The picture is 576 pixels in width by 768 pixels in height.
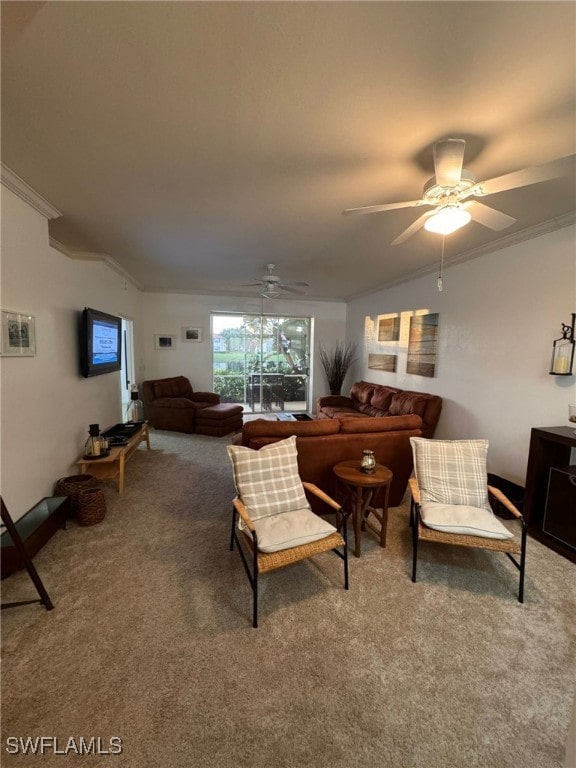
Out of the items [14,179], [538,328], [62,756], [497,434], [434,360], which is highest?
[14,179]

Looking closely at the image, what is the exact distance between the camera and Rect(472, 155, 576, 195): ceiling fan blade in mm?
1358

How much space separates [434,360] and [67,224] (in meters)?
4.64

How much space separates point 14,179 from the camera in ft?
7.11

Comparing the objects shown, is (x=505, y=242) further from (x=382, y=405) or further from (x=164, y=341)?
(x=164, y=341)

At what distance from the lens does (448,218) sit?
1.91 metres

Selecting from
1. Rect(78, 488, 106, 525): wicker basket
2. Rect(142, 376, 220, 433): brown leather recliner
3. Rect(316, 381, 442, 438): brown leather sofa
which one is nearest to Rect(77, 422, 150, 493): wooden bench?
Rect(78, 488, 106, 525): wicker basket

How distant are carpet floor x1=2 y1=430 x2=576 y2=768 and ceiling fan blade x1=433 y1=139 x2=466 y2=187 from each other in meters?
2.47

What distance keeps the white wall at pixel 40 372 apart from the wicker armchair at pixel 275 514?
158 cm

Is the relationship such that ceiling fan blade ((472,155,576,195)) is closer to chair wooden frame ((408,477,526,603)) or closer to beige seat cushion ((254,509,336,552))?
chair wooden frame ((408,477,526,603))

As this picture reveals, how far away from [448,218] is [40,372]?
321 centimetres

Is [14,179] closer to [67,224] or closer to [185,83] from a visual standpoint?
[67,224]

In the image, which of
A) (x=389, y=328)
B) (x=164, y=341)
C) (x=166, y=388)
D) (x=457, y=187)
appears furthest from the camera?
(x=164, y=341)

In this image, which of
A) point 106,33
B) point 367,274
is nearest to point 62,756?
point 106,33

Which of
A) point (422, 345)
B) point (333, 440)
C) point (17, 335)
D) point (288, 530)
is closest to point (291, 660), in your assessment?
point (288, 530)
